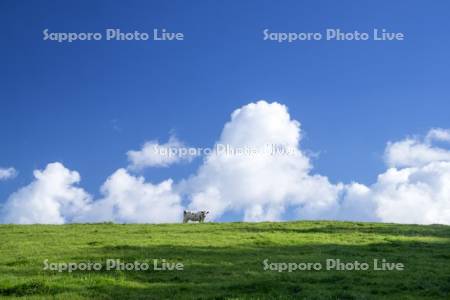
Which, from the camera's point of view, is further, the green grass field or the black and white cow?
the black and white cow

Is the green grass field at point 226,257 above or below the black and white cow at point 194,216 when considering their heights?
below

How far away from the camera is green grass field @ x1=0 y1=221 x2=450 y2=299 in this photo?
2342cm

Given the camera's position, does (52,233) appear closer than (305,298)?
No

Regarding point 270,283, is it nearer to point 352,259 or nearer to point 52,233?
point 352,259

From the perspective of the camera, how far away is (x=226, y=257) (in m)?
31.0

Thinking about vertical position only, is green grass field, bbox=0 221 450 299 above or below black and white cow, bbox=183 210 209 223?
below

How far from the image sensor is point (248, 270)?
27.6 meters

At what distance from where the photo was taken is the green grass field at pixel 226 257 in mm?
23422

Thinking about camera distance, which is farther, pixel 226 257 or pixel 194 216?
pixel 194 216

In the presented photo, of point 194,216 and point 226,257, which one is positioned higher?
point 194,216

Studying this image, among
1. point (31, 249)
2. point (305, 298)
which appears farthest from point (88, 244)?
point (305, 298)

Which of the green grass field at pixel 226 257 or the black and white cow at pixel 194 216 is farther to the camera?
the black and white cow at pixel 194 216

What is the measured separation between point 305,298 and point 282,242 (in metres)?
14.4

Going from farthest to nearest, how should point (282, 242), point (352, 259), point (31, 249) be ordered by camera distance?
point (282, 242) < point (31, 249) < point (352, 259)
